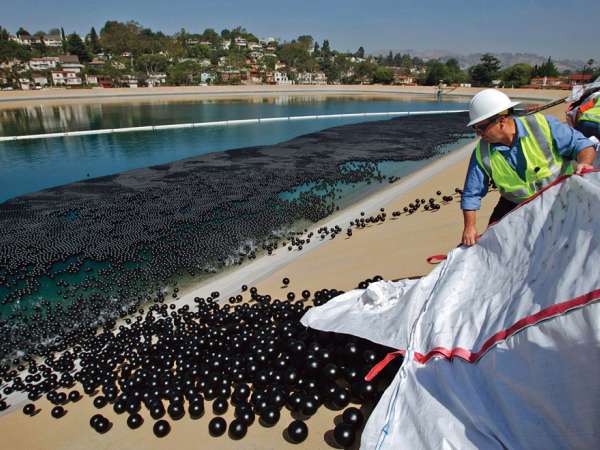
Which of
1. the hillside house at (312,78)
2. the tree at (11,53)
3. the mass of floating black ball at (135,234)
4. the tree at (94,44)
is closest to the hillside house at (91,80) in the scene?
the tree at (11,53)

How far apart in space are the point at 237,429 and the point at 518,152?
3975mm

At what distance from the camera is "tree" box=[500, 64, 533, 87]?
85312mm

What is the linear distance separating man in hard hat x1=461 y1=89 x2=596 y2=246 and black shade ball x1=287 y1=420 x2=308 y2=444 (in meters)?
2.41

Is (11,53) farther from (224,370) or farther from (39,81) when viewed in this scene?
(224,370)

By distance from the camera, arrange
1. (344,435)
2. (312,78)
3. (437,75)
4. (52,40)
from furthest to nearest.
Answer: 1. (52,40)
2. (312,78)
3. (437,75)
4. (344,435)

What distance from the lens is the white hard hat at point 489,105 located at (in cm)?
353

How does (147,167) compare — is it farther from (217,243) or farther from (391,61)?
(391,61)

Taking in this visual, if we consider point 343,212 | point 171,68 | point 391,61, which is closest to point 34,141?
point 343,212

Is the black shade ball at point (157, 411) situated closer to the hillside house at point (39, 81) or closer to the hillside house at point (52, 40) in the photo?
the hillside house at point (39, 81)

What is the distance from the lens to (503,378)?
2447 millimetres

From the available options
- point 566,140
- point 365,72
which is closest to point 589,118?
point 566,140

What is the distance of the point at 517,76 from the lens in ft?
284

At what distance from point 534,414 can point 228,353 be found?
3.66m

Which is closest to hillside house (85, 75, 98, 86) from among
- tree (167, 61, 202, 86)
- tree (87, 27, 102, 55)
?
tree (167, 61, 202, 86)
